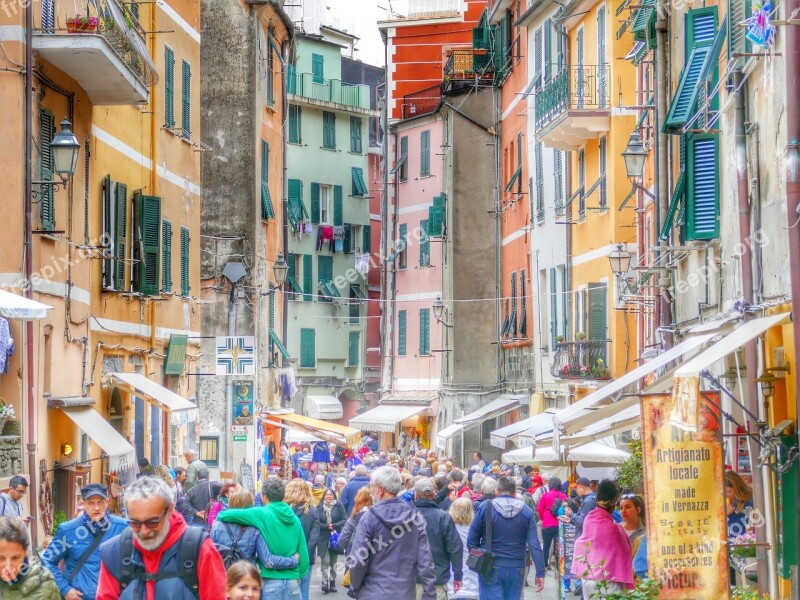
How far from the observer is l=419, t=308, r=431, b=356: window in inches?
1994

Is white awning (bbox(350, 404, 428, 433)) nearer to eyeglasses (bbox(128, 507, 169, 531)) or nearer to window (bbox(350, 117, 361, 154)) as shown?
window (bbox(350, 117, 361, 154))

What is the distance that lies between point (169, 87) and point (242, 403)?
11.9 meters

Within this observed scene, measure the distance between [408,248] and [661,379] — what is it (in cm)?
3900

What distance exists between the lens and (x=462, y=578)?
15258mm

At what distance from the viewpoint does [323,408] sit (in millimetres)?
61281

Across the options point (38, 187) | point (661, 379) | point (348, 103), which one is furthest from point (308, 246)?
point (661, 379)

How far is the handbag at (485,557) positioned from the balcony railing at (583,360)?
15.0 m

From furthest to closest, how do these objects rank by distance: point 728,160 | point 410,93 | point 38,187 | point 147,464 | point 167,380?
point 410,93, point 167,380, point 147,464, point 38,187, point 728,160

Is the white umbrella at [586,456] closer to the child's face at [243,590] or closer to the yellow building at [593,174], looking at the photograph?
the yellow building at [593,174]

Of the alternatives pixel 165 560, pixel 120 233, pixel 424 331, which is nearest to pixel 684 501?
pixel 165 560

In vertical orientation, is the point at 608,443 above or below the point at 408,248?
below

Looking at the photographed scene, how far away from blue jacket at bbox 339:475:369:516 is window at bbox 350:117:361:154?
42.4m

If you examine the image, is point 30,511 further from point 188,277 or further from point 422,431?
point 422,431

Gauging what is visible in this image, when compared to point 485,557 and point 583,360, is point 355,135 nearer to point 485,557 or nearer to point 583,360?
point 583,360
